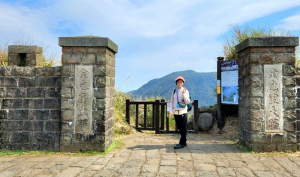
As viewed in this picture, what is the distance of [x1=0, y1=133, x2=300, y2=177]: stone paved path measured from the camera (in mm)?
4020

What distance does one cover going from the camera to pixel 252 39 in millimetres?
5227

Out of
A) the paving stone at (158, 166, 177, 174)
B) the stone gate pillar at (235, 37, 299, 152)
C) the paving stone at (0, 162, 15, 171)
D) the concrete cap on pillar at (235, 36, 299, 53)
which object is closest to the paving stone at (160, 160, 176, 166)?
the paving stone at (158, 166, 177, 174)

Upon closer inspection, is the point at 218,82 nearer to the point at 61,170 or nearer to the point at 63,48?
the point at 63,48

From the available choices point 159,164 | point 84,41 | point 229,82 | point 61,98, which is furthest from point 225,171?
point 229,82

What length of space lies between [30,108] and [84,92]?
55.8 inches

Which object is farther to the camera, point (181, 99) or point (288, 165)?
point (181, 99)

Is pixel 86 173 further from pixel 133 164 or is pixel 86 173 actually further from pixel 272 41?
→ pixel 272 41

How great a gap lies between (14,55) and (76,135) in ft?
8.35

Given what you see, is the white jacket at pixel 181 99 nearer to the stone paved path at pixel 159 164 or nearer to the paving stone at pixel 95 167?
the stone paved path at pixel 159 164

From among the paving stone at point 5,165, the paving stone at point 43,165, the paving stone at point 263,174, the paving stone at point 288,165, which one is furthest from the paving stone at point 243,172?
the paving stone at point 5,165

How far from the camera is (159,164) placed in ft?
14.4

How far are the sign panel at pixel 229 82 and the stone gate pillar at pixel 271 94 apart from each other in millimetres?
2460

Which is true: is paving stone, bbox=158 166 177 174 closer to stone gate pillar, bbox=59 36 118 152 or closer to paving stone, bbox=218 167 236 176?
paving stone, bbox=218 167 236 176

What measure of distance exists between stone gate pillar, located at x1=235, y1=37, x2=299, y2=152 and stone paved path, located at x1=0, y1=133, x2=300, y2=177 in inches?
14.7
